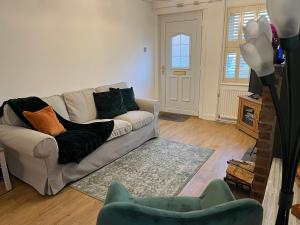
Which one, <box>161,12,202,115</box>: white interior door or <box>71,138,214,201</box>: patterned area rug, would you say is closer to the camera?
<box>71,138,214,201</box>: patterned area rug

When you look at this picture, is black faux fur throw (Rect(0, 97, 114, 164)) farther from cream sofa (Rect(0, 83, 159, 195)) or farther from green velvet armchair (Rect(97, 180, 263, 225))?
green velvet armchair (Rect(97, 180, 263, 225))

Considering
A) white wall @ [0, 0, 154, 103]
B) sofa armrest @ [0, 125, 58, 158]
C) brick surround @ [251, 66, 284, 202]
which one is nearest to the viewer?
brick surround @ [251, 66, 284, 202]

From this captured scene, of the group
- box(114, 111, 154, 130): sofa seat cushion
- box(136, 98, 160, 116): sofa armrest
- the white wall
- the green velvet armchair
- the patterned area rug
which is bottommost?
the patterned area rug

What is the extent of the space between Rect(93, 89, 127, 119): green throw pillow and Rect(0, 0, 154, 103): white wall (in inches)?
17.8

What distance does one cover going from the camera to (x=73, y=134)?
99.4 inches

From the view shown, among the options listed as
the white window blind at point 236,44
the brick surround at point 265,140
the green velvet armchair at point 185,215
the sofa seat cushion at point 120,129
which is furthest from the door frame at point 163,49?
the green velvet armchair at point 185,215

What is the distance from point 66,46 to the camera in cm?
323

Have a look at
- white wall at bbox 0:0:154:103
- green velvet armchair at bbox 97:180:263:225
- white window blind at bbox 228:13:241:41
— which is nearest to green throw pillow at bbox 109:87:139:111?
white wall at bbox 0:0:154:103

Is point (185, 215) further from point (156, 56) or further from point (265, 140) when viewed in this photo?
point (156, 56)

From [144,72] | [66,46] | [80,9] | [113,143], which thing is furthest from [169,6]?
[113,143]

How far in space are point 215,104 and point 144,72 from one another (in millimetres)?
1677

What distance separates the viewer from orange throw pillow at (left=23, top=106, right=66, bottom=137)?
245cm

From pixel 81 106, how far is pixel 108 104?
15.7 inches

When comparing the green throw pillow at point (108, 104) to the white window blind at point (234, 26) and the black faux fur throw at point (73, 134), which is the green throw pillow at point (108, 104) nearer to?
the black faux fur throw at point (73, 134)
